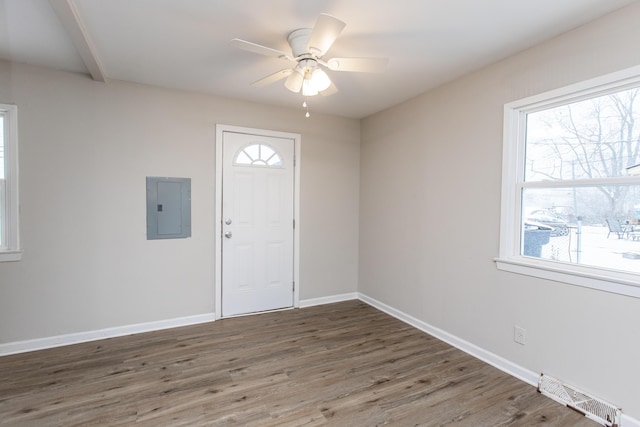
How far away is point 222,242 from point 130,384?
1586mm

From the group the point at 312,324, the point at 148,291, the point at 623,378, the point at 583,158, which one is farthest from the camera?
the point at 312,324

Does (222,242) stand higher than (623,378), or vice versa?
(222,242)

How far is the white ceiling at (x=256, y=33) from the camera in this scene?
1.89 m

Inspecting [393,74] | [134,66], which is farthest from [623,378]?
[134,66]

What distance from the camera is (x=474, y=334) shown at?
2.77 metres

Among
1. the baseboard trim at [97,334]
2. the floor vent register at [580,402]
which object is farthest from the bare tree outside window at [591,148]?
the baseboard trim at [97,334]

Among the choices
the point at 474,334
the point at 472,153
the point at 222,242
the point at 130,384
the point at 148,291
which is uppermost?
the point at 472,153

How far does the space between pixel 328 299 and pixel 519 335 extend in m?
2.27

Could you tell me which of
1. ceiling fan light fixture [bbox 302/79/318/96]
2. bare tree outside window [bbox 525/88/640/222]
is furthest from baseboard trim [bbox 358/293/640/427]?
ceiling fan light fixture [bbox 302/79/318/96]

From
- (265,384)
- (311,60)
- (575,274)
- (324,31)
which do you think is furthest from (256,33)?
(575,274)

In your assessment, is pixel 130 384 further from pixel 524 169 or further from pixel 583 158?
pixel 583 158

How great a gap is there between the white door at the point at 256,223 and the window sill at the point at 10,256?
172 cm

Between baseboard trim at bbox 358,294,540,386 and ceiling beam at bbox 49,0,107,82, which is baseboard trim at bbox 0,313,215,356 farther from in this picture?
ceiling beam at bbox 49,0,107,82

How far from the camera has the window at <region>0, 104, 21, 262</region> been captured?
266cm
